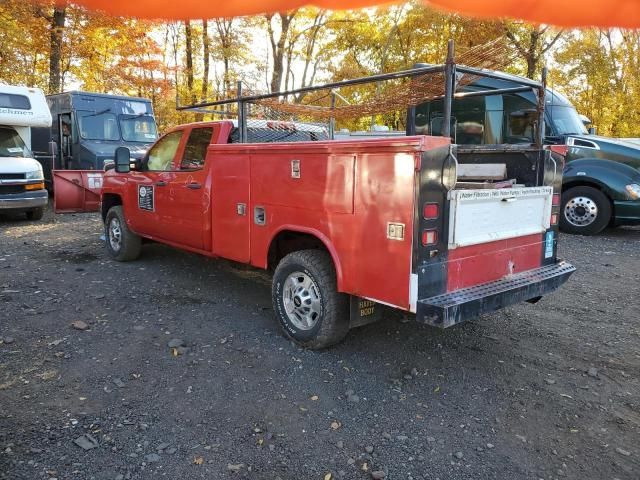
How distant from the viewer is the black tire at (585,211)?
977 cm

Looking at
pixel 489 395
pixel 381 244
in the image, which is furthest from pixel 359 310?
pixel 489 395

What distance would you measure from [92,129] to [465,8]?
49.9 ft

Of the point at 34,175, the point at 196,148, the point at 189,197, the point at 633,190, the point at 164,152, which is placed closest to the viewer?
the point at 189,197

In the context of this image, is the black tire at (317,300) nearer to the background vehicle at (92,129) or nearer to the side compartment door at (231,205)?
the side compartment door at (231,205)

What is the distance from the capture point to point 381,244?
3.69 meters

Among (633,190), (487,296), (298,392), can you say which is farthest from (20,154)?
(633,190)

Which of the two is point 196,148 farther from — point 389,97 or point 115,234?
point 115,234

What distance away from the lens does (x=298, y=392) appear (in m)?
3.70

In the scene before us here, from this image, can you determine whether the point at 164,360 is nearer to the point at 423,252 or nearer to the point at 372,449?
the point at 372,449

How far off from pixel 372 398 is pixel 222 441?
1.10 meters

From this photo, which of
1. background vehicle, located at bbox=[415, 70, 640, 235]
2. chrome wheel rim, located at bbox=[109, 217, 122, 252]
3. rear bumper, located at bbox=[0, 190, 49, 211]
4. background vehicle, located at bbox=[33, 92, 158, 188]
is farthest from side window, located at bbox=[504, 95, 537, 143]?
rear bumper, located at bbox=[0, 190, 49, 211]

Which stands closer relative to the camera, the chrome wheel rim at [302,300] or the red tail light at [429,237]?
the red tail light at [429,237]

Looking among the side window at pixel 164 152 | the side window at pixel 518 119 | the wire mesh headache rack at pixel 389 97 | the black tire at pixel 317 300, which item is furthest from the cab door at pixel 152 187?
the side window at pixel 518 119

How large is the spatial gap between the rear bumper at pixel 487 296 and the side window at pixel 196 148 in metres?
3.27
